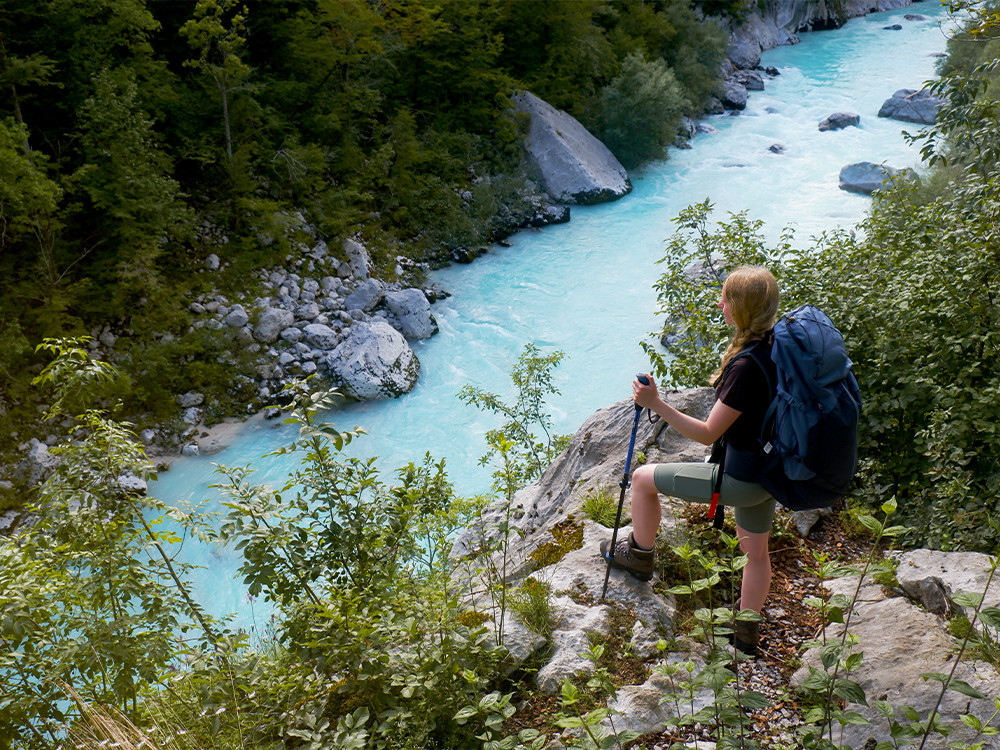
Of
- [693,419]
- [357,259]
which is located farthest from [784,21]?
[693,419]

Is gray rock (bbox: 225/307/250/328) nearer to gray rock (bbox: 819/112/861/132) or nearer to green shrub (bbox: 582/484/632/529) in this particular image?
green shrub (bbox: 582/484/632/529)

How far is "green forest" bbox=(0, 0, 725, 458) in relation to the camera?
9.86 metres

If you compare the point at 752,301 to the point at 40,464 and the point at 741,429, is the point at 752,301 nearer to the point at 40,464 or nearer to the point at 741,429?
the point at 741,429

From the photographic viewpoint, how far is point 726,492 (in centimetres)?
283

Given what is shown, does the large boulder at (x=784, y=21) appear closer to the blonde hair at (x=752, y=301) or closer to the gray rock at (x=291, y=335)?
the gray rock at (x=291, y=335)

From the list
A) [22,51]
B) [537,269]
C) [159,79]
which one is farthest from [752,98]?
[22,51]

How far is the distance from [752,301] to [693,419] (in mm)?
499

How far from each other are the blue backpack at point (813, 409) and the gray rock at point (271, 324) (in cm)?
954

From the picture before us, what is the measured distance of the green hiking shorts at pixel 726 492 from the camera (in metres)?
2.82

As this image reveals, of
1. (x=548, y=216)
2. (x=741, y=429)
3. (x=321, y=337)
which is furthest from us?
(x=548, y=216)

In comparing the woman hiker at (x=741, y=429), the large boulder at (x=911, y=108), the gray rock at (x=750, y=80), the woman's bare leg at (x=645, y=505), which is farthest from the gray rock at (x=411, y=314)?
the gray rock at (x=750, y=80)

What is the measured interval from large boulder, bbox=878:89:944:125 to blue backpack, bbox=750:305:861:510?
19.0 metres

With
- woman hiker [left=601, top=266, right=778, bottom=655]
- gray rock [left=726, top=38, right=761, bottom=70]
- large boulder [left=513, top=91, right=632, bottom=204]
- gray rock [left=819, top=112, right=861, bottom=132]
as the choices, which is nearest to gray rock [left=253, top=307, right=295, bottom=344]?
large boulder [left=513, top=91, right=632, bottom=204]

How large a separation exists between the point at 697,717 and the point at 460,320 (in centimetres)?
1085
